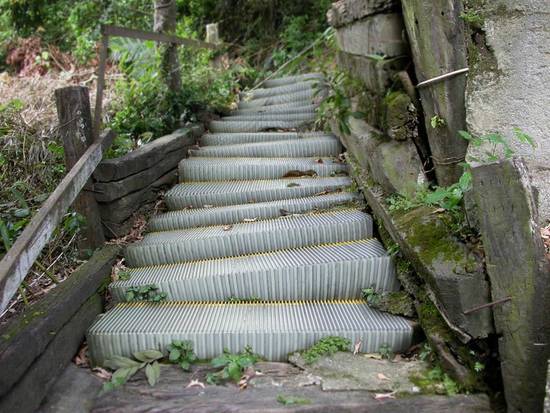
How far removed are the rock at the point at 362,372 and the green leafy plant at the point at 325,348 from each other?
23mm

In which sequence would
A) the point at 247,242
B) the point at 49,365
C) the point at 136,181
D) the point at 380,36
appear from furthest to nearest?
the point at 136,181 → the point at 380,36 → the point at 247,242 → the point at 49,365

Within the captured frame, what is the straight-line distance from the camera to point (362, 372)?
2818 mm

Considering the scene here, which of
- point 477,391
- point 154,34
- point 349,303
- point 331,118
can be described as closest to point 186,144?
point 154,34

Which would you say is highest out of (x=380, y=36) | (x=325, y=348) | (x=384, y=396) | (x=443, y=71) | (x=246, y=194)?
(x=380, y=36)

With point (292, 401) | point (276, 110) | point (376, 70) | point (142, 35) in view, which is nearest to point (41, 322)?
point (292, 401)

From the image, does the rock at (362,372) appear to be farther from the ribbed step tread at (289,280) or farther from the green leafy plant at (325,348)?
the ribbed step tread at (289,280)

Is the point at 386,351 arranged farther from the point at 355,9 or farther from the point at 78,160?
the point at 355,9

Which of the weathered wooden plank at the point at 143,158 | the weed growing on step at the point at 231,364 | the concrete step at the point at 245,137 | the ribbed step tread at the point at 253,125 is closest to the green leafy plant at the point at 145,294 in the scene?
the weed growing on step at the point at 231,364

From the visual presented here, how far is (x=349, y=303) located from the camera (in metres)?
3.41

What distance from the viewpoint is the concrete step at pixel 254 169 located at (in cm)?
513

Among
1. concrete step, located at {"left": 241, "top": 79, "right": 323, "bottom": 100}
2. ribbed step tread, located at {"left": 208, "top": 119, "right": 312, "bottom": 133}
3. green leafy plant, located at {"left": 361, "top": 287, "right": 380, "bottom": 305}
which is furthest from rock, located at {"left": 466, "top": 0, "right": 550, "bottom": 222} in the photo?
concrete step, located at {"left": 241, "top": 79, "right": 323, "bottom": 100}

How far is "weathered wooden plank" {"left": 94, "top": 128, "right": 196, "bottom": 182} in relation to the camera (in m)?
3.95

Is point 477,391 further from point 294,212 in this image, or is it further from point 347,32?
point 347,32

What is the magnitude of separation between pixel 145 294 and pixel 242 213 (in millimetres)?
1196
